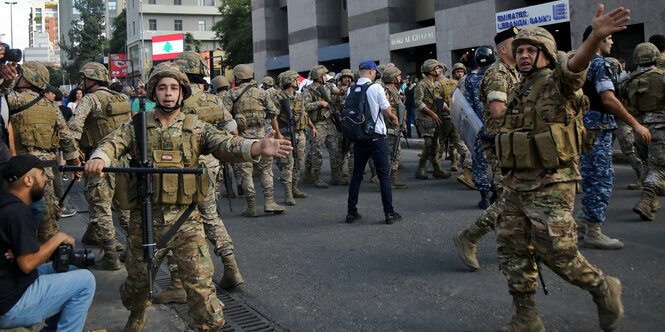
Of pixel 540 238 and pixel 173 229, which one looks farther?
pixel 173 229

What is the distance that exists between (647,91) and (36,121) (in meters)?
6.77

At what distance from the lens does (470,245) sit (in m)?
5.26

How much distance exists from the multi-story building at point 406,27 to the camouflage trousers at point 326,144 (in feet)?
10.7

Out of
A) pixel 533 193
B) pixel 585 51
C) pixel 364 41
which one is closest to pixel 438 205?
pixel 533 193

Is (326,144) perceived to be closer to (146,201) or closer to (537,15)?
(146,201)

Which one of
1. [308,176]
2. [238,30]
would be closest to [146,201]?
[308,176]

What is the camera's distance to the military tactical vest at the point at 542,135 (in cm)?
373

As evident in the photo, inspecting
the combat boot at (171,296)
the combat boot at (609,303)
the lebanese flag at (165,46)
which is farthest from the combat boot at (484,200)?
the lebanese flag at (165,46)

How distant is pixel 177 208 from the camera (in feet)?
13.2

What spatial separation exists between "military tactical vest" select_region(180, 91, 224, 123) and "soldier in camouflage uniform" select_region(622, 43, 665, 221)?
15.6 feet

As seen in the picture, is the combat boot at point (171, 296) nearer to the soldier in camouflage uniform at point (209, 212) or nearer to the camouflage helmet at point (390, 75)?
the soldier in camouflage uniform at point (209, 212)

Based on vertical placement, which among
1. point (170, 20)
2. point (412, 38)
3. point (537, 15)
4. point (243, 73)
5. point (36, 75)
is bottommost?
point (36, 75)

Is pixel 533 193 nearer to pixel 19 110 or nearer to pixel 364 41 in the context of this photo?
pixel 19 110

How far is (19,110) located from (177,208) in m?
2.93
